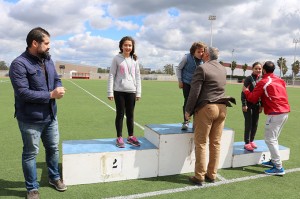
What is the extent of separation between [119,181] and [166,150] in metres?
0.87

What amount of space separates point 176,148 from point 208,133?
2.19ft

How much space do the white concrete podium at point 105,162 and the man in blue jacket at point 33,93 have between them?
534 millimetres

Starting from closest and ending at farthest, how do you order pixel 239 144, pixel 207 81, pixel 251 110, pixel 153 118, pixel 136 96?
pixel 207 81, pixel 136 96, pixel 251 110, pixel 239 144, pixel 153 118

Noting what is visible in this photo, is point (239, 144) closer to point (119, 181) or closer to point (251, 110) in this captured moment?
point (251, 110)

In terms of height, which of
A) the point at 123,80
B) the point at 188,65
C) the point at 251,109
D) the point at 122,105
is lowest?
the point at 251,109

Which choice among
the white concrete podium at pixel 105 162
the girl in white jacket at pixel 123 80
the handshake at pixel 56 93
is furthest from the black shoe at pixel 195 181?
the handshake at pixel 56 93

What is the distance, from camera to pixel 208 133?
412cm

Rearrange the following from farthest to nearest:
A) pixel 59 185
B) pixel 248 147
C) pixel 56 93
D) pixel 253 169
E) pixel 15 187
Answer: pixel 248 147 → pixel 253 169 → pixel 15 187 → pixel 59 185 → pixel 56 93

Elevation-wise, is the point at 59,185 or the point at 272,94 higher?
the point at 272,94

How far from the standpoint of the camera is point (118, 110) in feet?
15.3

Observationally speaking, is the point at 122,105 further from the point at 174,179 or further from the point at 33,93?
the point at 33,93

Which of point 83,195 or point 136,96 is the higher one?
point 136,96

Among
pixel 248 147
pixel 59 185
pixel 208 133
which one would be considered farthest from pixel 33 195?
pixel 248 147

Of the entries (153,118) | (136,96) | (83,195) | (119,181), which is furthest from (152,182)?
(153,118)
